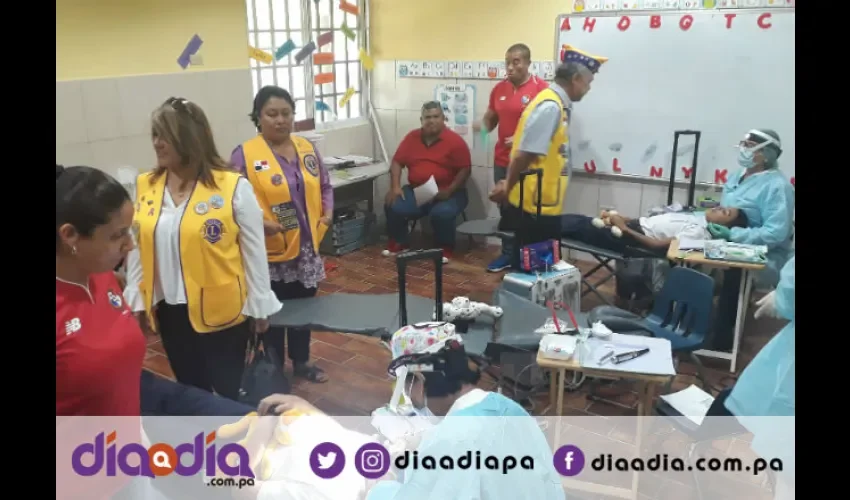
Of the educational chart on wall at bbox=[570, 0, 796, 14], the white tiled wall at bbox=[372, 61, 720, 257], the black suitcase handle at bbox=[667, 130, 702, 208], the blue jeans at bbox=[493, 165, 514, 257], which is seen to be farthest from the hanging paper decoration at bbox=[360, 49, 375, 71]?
the black suitcase handle at bbox=[667, 130, 702, 208]

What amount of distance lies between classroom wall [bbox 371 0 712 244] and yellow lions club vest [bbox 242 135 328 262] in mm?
2816

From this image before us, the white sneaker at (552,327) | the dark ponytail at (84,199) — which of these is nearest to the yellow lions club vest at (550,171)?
the white sneaker at (552,327)

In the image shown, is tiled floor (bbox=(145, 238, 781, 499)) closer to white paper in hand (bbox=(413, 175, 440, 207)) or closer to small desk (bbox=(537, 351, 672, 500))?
small desk (bbox=(537, 351, 672, 500))

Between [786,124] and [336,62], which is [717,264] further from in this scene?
[336,62]

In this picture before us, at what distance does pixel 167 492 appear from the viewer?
2.07 m

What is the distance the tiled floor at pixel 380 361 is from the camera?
11.0 feet

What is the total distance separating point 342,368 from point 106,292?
7.41ft

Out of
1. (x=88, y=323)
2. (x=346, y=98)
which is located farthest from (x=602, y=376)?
→ (x=346, y=98)

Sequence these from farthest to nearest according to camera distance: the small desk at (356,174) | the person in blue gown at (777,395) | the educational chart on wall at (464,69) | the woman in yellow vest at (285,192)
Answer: the small desk at (356,174) → the educational chart on wall at (464,69) → the woman in yellow vest at (285,192) → the person in blue gown at (777,395)

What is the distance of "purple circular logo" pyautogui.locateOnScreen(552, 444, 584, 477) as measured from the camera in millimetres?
2885

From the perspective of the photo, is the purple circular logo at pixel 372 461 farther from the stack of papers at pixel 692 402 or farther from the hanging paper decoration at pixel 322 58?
the hanging paper decoration at pixel 322 58

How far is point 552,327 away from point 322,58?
3.84 m

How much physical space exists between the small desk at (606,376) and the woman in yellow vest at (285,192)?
1.22 m

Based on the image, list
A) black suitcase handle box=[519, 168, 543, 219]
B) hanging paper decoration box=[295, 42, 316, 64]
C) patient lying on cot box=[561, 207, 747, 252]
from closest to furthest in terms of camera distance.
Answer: black suitcase handle box=[519, 168, 543, 219]
patient lying on cot box=[561, 207, 747, 252]
hanging paper decoration box=[295, 42, 316, 64]
